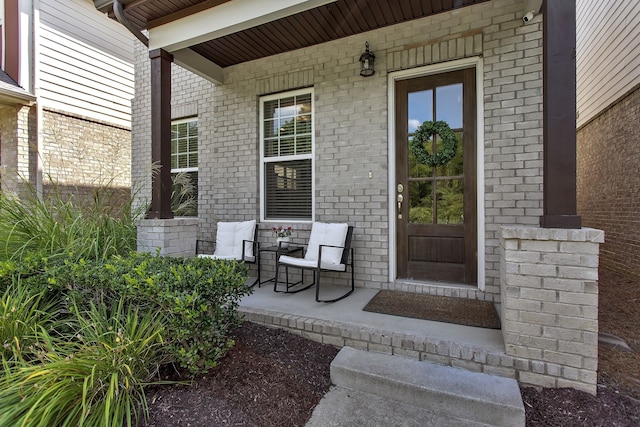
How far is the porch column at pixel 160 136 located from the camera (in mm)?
3371

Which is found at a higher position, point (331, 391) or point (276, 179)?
point (276, 179)

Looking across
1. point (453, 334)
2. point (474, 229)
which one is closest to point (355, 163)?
point (474, 229)

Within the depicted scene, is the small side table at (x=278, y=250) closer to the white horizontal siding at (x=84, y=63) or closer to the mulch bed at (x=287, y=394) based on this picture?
the mulch bed at (x=287, y=394)

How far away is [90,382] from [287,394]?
3.27 feet

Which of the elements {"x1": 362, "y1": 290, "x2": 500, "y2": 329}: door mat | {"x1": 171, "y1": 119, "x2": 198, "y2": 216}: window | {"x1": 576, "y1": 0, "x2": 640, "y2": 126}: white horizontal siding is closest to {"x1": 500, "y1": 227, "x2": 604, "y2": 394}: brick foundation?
{"x1": 362, "y1": 290, "x2": 500, "y2": 329}: door mat

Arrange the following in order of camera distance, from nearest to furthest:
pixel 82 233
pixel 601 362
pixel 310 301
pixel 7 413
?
pixel 7 413
pixel 601 362
pixel 82 233
pixel 310 301

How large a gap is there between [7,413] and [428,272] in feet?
10.5

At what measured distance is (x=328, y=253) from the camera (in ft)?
11.1

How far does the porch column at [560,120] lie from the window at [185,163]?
424 centimetres

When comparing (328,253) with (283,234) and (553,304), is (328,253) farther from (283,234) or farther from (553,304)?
(553,304)

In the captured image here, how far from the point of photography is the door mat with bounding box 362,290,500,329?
252 centimetres

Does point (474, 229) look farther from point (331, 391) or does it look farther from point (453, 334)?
point (331, 391)

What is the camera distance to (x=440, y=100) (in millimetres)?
3359

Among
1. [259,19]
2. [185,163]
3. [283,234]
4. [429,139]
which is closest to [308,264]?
[283,234]
